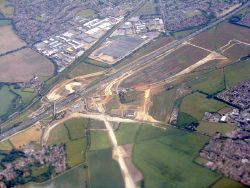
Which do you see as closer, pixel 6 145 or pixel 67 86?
pixel 6 145

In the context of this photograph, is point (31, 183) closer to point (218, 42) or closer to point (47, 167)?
point (47, 167)

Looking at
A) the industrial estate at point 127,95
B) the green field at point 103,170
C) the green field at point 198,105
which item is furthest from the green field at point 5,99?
the green field at point 198,105

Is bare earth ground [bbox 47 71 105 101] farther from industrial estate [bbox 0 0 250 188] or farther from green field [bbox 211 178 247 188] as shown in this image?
green field [bbox 211 178 247 188]

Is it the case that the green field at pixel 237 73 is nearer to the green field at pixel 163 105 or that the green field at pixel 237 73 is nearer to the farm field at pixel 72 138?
the green field at pixel 163 105

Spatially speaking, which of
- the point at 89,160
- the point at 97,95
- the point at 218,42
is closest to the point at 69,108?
the point at 97,95

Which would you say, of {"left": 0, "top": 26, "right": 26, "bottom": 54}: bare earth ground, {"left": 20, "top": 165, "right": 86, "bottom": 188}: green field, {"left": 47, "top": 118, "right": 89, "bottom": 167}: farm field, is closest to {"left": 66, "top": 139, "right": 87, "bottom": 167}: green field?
{"left": 47, "top": 118, "right": 89, "bottom": 167}: farm field

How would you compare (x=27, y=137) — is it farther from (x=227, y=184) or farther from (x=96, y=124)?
(x=227, y=184)

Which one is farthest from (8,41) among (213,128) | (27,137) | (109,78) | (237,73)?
(213,128)
